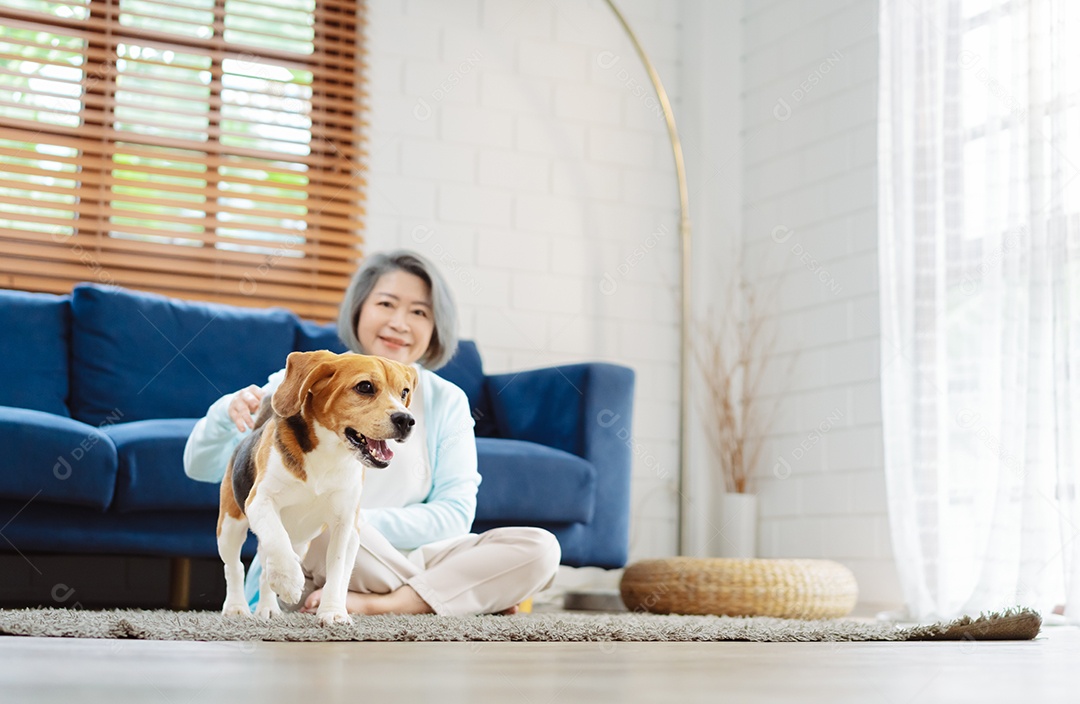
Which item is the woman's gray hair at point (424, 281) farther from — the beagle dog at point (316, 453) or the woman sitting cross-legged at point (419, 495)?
the beagle dog at point (316, 453)

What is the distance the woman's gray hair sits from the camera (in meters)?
2.27

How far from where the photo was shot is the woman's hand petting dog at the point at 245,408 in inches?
67.3

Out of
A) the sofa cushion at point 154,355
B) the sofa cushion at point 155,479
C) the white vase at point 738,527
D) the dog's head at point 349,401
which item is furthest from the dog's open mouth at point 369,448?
the white vase at point 738,527

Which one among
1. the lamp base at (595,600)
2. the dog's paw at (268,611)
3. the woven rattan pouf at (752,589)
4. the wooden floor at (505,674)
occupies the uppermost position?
the wooden floor at (505,674)

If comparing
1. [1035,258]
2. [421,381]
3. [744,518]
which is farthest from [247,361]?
[1035,258]

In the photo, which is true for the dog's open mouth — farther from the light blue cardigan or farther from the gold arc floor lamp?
the gold arc floor lamp

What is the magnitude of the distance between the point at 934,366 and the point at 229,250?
2164 mm

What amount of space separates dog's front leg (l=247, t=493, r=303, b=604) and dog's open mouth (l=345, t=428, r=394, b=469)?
125 millimetres

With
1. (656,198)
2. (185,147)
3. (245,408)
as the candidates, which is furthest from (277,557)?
(656,198)

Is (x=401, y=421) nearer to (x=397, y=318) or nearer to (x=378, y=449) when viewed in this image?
(x=378, y=449)

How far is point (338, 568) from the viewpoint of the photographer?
60.1 inches

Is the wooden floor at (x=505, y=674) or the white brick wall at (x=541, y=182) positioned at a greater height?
the white brick wall at (x=541, y=182)

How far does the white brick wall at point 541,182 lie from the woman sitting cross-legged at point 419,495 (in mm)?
1763

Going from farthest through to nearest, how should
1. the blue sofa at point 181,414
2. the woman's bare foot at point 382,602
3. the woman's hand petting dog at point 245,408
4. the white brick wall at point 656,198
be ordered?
1. the white brick wall at point 656,198
2. the blue sofa at point 181,414
3. the woman's bare foot at point 382,602
4. the woman's hand petting dog at point 245,408
